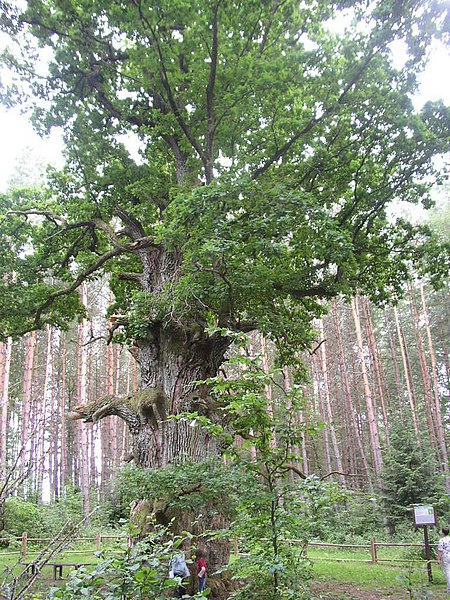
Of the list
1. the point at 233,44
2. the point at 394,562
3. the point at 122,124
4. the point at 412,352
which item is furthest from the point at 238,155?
the point at 412,352

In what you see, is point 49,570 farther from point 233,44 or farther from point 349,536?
point 233,44

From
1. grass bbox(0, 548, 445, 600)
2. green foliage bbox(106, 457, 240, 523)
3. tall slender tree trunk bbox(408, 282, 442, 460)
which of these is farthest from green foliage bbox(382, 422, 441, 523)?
green foliage bbox(106, 457, 240, 523)

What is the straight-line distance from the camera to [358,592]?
28.3 ft

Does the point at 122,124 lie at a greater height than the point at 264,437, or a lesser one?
greater

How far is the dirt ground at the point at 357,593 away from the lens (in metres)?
7.84

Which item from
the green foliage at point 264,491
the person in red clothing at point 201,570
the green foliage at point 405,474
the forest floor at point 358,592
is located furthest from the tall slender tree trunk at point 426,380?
the green foliage at point 264,491

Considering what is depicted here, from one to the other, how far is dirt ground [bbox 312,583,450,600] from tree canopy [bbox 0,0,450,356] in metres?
4.63

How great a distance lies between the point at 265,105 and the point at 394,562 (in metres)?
11.6

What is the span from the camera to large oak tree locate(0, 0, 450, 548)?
24.3 ft

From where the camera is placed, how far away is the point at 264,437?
4277 mm

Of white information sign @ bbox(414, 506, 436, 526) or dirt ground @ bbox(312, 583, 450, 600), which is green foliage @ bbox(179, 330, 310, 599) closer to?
dirt ground @ bbox(312, 583, 450, 600)

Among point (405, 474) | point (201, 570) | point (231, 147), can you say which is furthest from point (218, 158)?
point (405, 474)

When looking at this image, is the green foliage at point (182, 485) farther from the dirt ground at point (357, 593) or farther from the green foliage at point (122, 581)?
the green foliage at point (122, 581)

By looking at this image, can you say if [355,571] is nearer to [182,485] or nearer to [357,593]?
[357,593]
